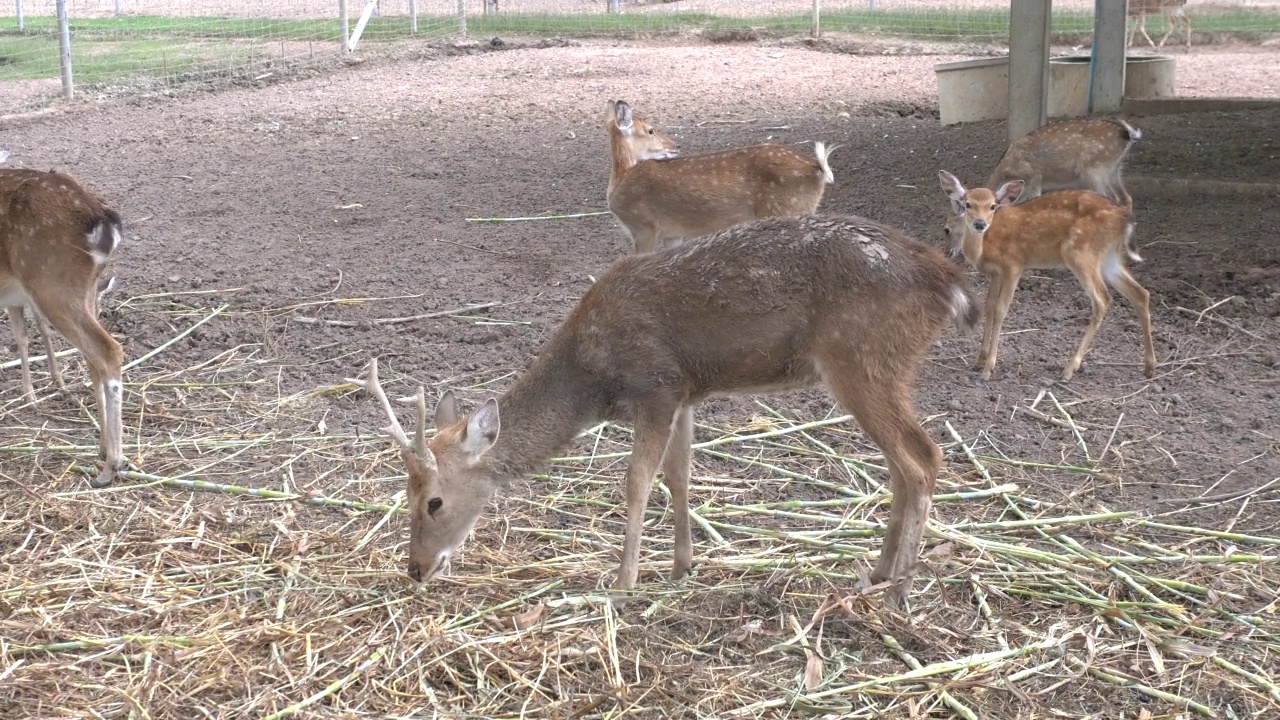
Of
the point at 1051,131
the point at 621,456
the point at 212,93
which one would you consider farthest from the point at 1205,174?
the point at 212,93

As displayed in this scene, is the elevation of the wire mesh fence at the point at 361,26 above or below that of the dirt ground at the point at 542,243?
above

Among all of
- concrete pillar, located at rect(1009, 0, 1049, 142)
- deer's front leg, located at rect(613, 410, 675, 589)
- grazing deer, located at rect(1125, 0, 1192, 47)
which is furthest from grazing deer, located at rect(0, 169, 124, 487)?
grazing deer, located at rect(1125, 0, 1192, 47)

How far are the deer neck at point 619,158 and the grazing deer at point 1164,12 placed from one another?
11.8 metres

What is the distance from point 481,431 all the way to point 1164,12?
17.4m

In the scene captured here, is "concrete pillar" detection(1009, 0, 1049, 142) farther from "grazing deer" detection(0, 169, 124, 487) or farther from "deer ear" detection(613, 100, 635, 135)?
"grazing deer" detection(0, 169, 124, 487)

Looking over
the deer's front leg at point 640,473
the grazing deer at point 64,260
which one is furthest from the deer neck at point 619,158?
the deer's front leg at point 640,473

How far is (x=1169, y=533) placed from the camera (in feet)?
16.2

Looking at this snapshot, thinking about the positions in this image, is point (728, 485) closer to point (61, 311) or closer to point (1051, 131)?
point (61, 311)

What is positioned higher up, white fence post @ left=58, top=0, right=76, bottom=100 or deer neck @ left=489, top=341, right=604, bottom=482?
white fence post @ left=58, top=0, right=76, bottom=100

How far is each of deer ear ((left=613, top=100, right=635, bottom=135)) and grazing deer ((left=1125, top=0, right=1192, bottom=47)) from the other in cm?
1187

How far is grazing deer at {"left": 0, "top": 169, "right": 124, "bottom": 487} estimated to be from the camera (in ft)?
18.8

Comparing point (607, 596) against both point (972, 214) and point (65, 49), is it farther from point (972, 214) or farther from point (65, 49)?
point (65, 49)

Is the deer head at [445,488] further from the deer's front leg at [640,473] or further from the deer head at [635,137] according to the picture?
the deer head at [635,137]

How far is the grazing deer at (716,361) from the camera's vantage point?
445 centimetres
